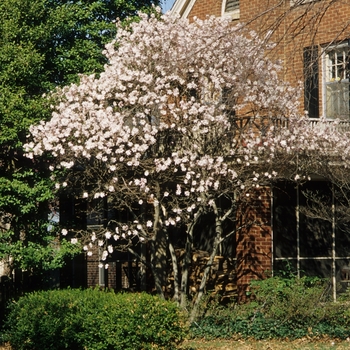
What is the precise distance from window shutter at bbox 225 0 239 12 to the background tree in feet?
16.6

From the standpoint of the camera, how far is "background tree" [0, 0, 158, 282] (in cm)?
1673

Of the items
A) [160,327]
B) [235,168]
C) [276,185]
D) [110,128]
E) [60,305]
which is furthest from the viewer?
[276,185]

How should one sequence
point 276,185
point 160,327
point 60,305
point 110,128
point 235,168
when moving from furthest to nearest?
point 276,185 → point 235,168 → point 110,128 → point 60,305 → point 160,327

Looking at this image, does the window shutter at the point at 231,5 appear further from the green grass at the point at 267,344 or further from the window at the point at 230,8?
the green grass at the point at 267,344

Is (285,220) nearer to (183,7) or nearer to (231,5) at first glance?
(231,5)

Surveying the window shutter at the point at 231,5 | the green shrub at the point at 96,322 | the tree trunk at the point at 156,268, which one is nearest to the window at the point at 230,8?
the window shutter at the point at 231,5

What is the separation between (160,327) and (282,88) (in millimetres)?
7076

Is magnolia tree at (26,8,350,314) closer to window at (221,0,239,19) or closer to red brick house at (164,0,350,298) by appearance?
red brick house at (164,0,350,298)

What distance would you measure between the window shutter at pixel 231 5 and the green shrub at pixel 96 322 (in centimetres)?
1151

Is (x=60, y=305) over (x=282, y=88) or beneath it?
beneath

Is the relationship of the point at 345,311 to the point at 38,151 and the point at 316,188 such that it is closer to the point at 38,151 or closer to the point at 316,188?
the point at 316,188

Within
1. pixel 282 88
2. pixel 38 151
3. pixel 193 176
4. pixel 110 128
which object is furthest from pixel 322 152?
pixel 38 151

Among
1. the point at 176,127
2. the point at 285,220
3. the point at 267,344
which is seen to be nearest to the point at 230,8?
the point at 285,220

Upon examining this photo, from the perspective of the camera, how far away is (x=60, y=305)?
13.9m
